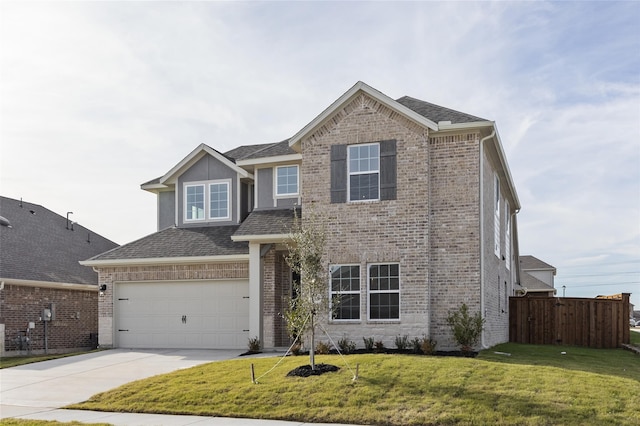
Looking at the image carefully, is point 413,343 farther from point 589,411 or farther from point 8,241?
point 8,241

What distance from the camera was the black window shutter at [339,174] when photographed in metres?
17.9

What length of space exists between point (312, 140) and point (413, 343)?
20.1 feet

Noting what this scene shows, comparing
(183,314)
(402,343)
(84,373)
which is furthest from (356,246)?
(84,373)

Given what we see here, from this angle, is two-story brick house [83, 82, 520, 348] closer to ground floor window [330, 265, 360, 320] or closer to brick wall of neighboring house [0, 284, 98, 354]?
ground floor window [330, 265, 360, 320]

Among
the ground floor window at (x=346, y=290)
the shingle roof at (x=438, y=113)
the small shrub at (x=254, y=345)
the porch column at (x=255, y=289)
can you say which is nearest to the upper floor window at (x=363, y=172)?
the shingle roof at (x=438, y=113)

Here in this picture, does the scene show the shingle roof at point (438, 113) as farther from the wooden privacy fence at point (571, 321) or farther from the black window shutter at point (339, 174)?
the wooden privacy fence at point (571, 321)

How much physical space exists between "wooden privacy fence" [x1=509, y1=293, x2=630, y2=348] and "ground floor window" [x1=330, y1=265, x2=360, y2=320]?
8.94m

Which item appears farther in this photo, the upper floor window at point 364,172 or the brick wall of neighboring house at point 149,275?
the brick wall of neighboring house at point 149,275

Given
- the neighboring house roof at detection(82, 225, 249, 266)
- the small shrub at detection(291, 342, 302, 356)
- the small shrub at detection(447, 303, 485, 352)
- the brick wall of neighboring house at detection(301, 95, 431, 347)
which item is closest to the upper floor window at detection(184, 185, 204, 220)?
the neighboring house roof at detection(82, 225, 249, 266)

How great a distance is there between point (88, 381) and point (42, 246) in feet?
39.0

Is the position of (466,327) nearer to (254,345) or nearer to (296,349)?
(296,349)

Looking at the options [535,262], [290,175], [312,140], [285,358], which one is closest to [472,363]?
[285,358]

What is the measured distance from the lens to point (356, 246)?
17578mm

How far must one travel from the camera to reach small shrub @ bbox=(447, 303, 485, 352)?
633 inches
